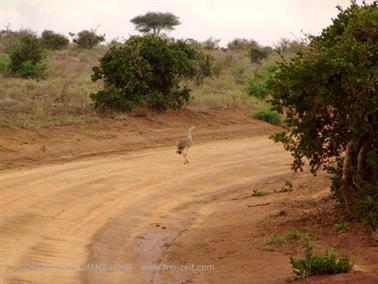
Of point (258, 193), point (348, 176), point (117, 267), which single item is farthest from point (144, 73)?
point (117, 267)

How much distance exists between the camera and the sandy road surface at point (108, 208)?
8594 mm

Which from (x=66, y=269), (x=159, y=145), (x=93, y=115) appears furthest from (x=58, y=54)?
(x=66, y=269)

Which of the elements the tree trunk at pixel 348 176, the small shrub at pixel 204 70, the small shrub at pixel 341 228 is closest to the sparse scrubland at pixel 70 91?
the small shrub at pixel 204 70

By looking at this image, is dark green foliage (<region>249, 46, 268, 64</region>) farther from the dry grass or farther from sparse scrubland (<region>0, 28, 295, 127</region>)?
the dry grass

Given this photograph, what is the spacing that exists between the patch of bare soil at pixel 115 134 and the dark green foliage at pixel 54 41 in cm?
2162

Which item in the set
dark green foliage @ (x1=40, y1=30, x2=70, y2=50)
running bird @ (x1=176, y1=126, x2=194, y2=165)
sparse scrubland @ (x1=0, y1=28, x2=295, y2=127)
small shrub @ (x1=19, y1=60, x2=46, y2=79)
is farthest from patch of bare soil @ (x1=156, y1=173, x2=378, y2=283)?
dark green foliage @ (x1=40, y1=30, x2=70, y2=50)

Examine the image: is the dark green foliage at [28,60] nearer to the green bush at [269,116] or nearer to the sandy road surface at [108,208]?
the green bush at [269,116]

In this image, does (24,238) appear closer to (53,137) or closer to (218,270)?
(218,270)

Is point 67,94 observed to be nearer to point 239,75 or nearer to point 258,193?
point 258,193

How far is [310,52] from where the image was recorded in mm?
9773

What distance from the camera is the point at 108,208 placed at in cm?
1199

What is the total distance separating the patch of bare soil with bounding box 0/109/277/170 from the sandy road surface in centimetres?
90

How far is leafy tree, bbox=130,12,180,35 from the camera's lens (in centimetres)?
5741

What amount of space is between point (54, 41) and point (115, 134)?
26734 millimetres
